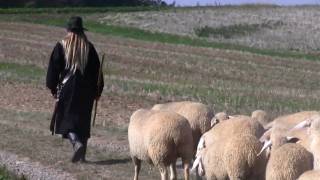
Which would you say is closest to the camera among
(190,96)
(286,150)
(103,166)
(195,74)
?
(286,150)

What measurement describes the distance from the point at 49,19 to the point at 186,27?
8856mm

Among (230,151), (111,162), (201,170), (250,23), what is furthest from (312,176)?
(250,23)

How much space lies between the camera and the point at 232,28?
55062 mm

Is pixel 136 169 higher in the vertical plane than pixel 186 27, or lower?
higher

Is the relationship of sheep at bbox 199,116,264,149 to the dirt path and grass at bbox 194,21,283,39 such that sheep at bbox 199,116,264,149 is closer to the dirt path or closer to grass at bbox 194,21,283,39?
the dirt path

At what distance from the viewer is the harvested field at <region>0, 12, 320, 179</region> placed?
562 inches

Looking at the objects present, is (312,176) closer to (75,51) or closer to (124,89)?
(75,51)

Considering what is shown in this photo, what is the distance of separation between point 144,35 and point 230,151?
39.5 meters

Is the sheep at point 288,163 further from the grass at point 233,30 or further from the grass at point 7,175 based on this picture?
the grass at point 233,30

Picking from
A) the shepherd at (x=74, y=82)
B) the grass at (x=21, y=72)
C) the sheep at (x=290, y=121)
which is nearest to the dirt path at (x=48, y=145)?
the shepherd at (x=74, y=82)

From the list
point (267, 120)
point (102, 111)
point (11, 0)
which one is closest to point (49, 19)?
point (11, 0)

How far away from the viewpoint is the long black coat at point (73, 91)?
13859 millimetres

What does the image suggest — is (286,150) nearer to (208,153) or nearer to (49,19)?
→ (208,153)

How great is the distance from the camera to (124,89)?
947 inches
